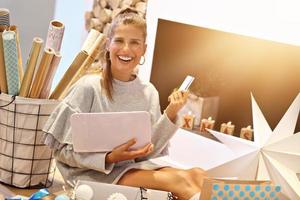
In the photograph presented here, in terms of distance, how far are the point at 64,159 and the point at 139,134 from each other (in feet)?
0.96

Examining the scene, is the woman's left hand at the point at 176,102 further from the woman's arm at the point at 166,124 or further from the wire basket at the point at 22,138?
the wire basket at the point at 22,138

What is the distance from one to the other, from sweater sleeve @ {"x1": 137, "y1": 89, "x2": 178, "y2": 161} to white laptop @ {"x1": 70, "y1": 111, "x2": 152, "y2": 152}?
112mm

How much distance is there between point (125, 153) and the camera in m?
1.70

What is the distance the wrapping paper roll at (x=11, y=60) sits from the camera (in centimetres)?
179

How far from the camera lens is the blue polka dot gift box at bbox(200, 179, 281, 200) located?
149 cm

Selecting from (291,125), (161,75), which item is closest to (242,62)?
(161,75)

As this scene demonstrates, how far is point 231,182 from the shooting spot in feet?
4.95

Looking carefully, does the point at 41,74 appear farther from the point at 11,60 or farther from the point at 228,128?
the point at 228,128

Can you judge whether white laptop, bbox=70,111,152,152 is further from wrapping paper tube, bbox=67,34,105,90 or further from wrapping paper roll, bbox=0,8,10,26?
wrapping paper roll, bbox=0,8,10,26

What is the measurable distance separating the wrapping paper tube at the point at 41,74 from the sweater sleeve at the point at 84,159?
0.26m

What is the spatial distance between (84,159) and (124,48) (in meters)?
0.44

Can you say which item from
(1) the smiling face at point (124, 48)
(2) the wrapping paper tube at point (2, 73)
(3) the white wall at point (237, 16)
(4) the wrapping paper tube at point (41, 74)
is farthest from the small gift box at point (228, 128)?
(2) the wrapping paper tube at point (2, 73)

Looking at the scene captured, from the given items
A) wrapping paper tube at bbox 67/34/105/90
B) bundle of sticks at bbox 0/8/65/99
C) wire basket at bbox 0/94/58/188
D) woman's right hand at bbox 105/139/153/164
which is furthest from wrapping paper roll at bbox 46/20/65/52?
woman's right hand at bbox 105/139/153/164

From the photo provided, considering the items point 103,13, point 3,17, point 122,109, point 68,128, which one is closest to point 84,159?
point 68,128
